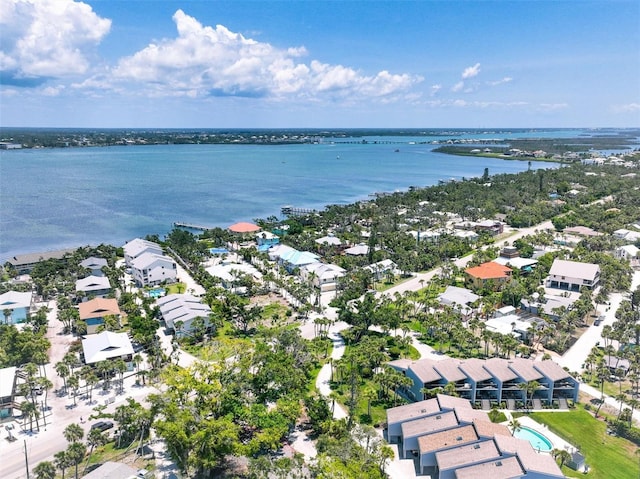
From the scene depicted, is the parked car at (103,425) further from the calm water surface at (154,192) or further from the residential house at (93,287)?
the calm water surface at (154,192)

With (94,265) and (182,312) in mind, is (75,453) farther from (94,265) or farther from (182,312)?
(94,265)

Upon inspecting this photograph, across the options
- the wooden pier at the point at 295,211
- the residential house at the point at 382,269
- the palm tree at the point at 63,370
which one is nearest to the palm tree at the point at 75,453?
the palm tree at the point at 63,370

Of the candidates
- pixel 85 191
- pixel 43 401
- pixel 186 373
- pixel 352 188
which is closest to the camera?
pixel 186 373

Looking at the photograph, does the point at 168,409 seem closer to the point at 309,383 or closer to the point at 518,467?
the point at 309,383

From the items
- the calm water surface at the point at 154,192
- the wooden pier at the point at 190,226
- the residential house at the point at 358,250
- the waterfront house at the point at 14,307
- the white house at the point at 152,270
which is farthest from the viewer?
the calm water surface at the point at 154,192

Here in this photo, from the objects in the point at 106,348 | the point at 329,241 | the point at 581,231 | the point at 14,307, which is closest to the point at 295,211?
the point at 329,241

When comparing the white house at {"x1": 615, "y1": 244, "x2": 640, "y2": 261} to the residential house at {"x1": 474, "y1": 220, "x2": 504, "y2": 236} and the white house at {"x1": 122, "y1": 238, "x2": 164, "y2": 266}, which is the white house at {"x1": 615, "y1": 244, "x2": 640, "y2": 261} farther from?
the white house at {"x1": 122, "y1": 238, "x2": 164, "y2": 266}

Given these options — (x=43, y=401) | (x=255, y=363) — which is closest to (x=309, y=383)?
(x=255, y=363)

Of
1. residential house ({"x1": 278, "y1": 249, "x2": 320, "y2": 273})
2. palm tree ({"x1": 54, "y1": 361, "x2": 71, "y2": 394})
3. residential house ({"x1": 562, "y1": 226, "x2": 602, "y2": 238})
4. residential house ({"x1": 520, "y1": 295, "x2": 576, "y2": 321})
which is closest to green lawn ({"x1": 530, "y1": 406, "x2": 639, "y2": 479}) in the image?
residential house ({"x1": 520, "y1": 295, "x2": 576, "y2": 321})
